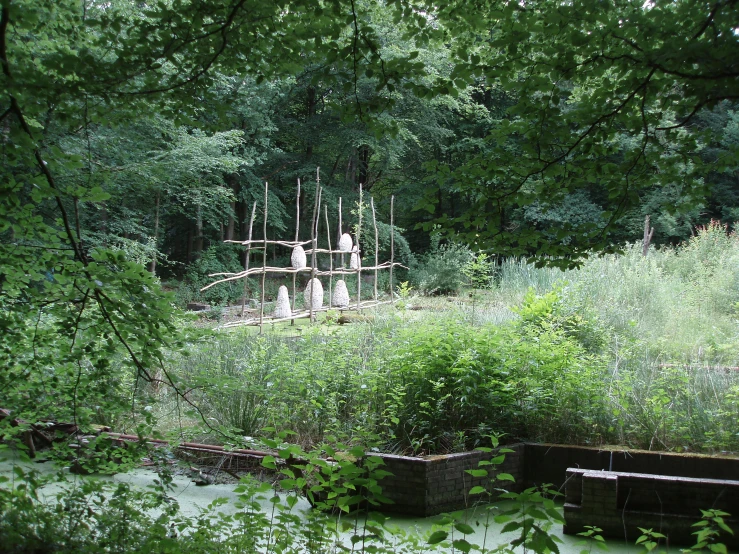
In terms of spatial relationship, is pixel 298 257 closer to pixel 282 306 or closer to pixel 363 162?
pixel 282 306

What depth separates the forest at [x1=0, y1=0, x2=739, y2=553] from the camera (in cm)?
257

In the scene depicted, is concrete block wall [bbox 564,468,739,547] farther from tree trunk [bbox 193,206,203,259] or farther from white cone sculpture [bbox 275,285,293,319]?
tree trunk [bbox 193,206,203,259]

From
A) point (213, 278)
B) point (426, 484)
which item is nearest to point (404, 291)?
point (426, 484)

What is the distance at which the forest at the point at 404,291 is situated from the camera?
2.57m

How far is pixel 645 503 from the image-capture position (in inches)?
157

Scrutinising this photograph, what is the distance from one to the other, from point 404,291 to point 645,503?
431cm

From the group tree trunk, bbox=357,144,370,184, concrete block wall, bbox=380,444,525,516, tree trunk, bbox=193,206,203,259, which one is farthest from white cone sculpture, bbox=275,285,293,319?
tree trunk, bbox=357,144,370,184

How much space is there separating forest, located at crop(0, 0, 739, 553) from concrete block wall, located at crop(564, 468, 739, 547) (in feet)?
0.56

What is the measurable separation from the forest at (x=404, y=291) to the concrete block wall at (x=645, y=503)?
0.56ft

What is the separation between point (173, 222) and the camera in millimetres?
18031

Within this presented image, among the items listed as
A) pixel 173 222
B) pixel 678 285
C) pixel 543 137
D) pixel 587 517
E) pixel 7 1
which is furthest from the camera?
pixel 173 222

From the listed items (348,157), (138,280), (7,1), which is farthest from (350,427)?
(348,157)

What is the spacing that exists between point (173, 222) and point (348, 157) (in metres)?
5.25

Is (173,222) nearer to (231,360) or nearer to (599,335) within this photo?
(231,360)
